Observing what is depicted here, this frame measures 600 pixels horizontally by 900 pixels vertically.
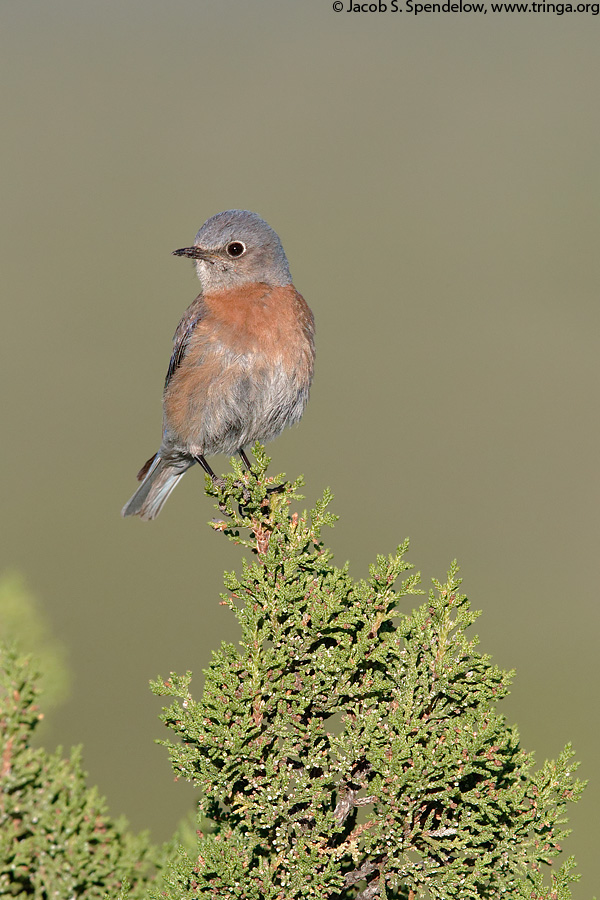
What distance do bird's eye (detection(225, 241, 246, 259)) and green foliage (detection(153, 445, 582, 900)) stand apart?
3.47 m

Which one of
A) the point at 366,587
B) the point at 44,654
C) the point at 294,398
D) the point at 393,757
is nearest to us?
the point at 393,757

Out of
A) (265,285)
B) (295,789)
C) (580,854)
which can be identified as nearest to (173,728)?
(295,789)

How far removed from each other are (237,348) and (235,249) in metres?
0.86

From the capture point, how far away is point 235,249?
20.7 feet

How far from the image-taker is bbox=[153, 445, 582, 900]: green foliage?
3.01 metres

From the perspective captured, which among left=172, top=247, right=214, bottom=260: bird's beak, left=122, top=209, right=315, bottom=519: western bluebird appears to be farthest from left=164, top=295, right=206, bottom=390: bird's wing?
left=172, top=247, right=214, bottom=260: bird's beak

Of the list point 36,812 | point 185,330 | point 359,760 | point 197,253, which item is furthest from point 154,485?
point 359,760

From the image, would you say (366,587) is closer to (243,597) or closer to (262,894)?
(243,597)

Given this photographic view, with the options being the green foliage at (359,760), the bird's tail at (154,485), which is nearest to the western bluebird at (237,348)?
the bird's tail at (154,485)

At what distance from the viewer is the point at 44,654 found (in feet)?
13.2

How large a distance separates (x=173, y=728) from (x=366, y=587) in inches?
33.4

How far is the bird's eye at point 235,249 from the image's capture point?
6.30 m

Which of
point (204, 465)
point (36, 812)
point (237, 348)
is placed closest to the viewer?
point (36, 812)

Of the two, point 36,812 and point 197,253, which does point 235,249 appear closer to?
point 197,253
